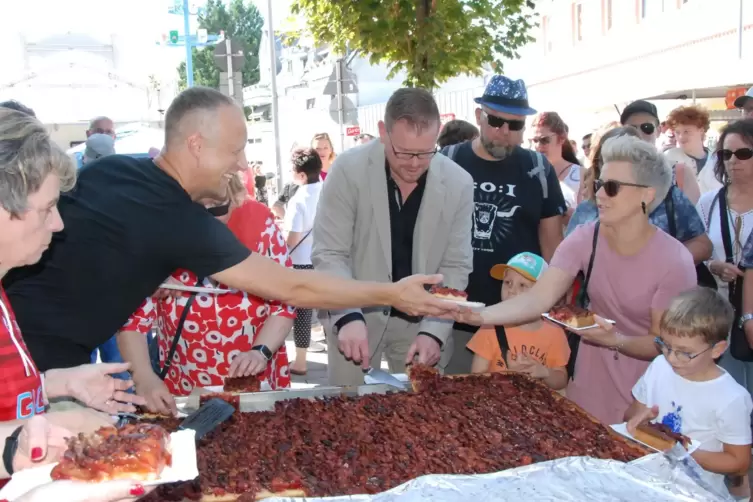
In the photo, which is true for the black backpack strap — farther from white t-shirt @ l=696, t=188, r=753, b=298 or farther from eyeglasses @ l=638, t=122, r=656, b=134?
eyeglasses @ l=638, t=122, r=656, b=134

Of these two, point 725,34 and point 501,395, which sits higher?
point 725,34

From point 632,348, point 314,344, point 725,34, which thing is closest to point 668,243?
point 632,348

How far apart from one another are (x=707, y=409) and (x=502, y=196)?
1956 mm

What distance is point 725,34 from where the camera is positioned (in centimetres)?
1438

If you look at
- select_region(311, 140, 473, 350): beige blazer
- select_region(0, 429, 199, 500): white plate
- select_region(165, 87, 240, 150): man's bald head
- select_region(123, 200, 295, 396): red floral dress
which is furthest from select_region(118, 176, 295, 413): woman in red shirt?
select_region(0, 429, 199, 500): white plate

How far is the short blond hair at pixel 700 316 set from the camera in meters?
2.90

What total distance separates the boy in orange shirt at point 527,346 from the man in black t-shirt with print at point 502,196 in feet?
2.06

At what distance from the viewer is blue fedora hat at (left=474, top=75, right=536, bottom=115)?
4480 mm

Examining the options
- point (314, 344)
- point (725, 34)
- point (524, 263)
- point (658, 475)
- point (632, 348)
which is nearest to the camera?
point (658, 475)

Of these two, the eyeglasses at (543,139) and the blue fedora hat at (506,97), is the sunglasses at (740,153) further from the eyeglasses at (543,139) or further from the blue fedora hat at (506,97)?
the eyeglasses at (543,139)

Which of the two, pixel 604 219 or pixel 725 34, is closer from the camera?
pixel 604 219

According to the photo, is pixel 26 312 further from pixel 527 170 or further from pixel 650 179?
pixel 527 170

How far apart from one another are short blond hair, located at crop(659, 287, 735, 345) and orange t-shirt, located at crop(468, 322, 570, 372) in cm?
76

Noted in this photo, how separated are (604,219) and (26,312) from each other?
242 centimetres
